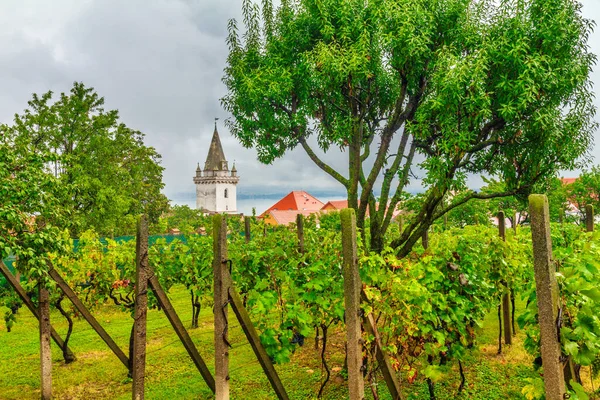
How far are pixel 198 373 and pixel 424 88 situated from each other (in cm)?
→ 987

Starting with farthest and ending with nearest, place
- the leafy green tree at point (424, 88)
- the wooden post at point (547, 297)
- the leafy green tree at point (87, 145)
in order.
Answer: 1. the leafy green tree at point (87, 145)
2. the leafy green tree at point (424, 88)
3. the wooden post at point (547, 297)

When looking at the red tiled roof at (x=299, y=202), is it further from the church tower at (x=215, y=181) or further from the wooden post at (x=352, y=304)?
the wooden post at (x=352, y=304)

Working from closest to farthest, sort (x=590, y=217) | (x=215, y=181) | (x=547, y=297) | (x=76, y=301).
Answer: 1. (x=547, y=297)
2. (x=76, y=301)
3. (x=590, y=217)
4. (x=215, y=181)

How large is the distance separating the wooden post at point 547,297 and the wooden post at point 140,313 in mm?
3318

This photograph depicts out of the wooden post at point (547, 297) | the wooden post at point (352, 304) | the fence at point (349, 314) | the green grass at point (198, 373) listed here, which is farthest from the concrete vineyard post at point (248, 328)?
the wooden post at point (547, 297)

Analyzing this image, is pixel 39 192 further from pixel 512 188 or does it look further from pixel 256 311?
pixel 512 188

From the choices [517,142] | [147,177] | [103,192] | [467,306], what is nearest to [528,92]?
[517,142]

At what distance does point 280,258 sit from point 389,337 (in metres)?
1.95

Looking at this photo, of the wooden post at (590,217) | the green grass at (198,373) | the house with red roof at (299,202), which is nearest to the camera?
the green grass at (198,373)

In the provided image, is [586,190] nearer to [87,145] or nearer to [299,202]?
[87,145]

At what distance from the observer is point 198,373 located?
22.8 ft

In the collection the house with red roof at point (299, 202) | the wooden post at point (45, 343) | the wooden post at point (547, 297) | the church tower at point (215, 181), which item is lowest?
the wooden post at point (45, 343)

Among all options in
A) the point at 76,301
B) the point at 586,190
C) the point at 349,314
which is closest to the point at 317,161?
the point at 76,301

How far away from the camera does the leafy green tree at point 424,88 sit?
9.41 metres
